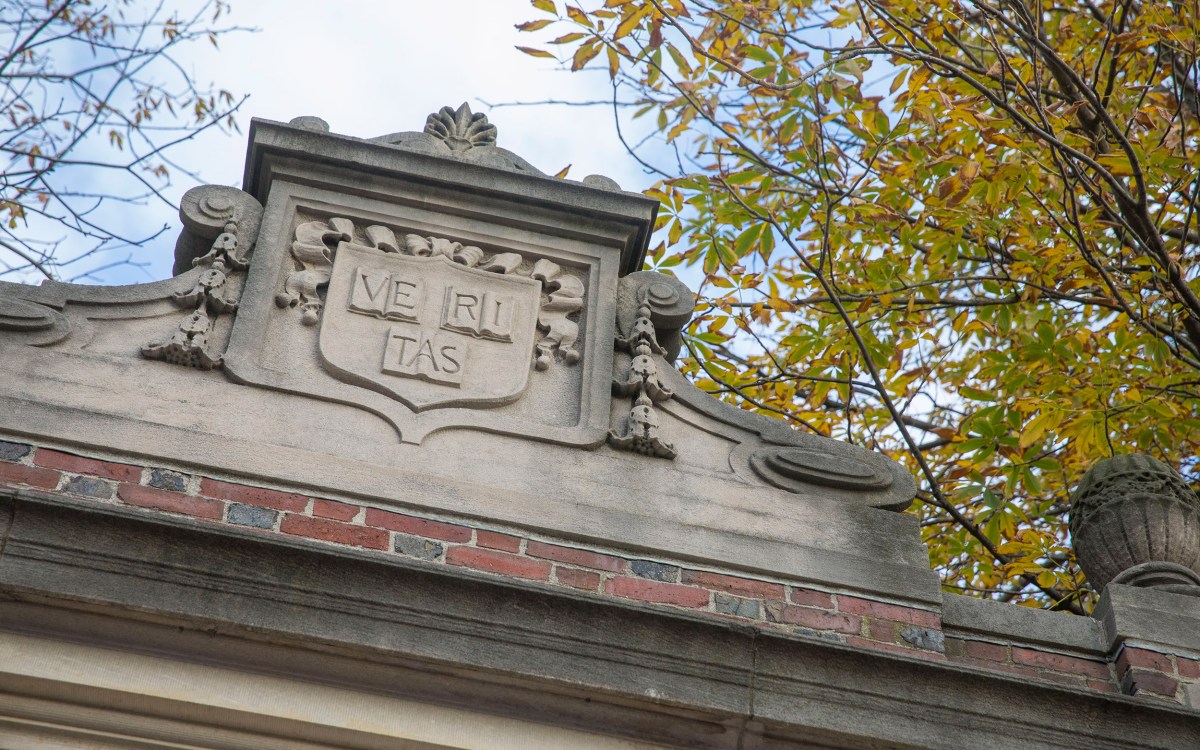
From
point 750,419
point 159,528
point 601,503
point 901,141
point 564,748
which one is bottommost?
point 564,748

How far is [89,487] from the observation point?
427 centimetres

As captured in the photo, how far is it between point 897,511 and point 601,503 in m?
1.14

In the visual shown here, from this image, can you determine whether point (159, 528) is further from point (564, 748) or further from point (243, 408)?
point (564, 748)

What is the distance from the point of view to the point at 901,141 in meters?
7.88

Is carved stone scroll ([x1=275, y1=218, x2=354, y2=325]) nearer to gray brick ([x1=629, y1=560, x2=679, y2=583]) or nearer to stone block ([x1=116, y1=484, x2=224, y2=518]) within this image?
stone block ([x1=116, y1=484, x2=224, y2=518])

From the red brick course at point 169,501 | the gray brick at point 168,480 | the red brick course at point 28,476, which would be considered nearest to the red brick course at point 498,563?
the red brick course at point 169,501

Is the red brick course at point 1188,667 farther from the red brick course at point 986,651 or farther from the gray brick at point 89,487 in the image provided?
the gray brick at point 89,487

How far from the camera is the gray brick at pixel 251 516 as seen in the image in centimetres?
429

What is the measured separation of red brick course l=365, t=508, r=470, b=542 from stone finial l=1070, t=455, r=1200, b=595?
2.33 meters

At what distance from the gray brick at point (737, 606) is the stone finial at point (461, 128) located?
7.41 ft

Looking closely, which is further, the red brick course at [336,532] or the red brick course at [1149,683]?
the red brick course at [1149,683]

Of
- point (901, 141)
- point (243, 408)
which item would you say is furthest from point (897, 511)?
point (901, 141)

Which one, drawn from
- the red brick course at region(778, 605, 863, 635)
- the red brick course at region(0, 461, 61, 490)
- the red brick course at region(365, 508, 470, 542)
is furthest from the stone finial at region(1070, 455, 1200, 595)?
the red brick course at region(0, 461, 61, 490)

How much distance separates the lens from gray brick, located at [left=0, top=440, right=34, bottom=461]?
4.28 metres
